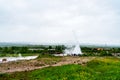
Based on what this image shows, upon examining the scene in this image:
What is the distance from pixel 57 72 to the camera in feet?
122

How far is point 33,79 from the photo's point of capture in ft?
112

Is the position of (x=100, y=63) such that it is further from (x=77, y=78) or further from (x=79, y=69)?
(x=77, y=78)

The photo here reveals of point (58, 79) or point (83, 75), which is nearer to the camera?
point (58, 79)

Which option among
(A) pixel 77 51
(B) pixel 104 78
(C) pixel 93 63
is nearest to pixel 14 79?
(B) pixel 104 78

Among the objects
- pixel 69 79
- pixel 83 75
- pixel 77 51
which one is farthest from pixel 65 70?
pixel 77 51

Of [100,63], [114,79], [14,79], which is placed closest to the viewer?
[114,79]

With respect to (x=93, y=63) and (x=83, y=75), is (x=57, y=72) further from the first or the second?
(x=93, y=63)

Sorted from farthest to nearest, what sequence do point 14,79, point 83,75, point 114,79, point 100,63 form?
point 100,63, point 14,79, point 83,75, point 114,79

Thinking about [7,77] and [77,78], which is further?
[7,77]

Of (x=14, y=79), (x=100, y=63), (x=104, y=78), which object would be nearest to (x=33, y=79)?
(x=14, y=79)

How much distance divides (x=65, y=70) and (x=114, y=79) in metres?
8.94

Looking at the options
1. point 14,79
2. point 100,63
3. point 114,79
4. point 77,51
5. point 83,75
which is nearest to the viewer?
point 114,79

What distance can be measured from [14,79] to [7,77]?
8.17 ft

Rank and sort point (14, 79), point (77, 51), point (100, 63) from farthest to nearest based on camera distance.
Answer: point (77, 51) < point (100, 63) < point (14, 79)
